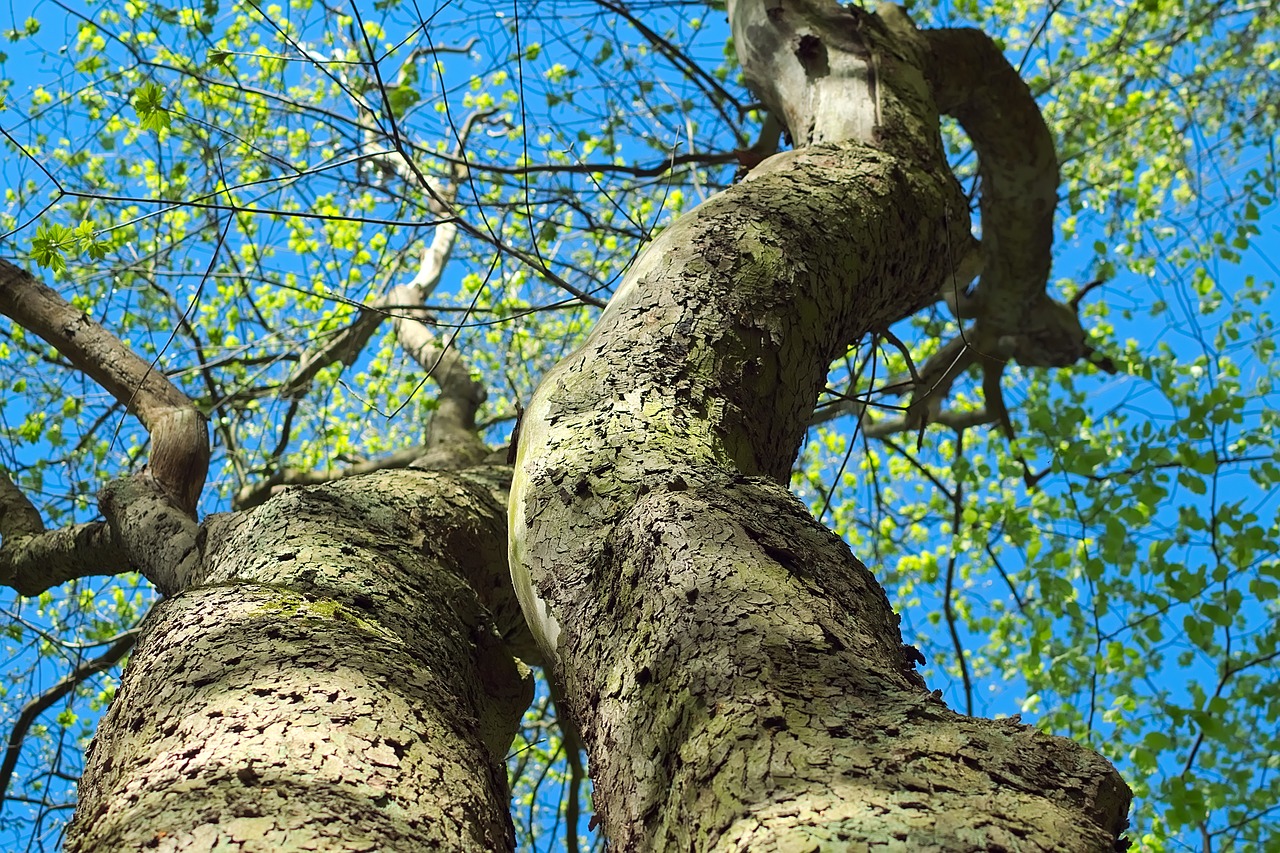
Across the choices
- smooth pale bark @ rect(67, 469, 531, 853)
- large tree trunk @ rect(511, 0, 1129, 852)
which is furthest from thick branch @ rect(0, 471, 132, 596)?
large tree trunk @ rect(511, 0, 1129, 852)

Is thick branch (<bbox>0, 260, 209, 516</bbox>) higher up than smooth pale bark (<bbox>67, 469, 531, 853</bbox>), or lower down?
higher up

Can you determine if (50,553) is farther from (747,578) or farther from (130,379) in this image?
(747,578)

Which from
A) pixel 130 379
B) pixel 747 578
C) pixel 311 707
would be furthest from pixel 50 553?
pixel 747 578

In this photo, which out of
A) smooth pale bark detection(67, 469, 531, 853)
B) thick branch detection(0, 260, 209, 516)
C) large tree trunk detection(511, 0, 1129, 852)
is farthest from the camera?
thick branch detection(0, 260, 209, 516)

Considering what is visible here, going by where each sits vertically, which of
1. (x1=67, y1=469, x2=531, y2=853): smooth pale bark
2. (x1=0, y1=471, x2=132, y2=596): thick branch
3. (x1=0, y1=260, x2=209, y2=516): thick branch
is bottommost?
(x1=67, y1=469, x2=531, y2=853): smooth pale bark

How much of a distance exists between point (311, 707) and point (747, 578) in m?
0.61

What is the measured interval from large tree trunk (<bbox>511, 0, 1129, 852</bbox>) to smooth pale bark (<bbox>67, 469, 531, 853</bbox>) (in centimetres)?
22

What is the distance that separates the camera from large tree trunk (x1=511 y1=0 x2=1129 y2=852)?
1007 millimetres

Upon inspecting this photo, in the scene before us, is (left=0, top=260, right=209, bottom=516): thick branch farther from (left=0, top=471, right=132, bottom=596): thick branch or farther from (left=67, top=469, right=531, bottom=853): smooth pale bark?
(left=67, top=469, right=531, bottom=853): smooth pale bark

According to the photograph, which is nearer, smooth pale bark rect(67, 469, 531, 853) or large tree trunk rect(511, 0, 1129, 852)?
large tree trunk rect(511, 0, 1129, 852)

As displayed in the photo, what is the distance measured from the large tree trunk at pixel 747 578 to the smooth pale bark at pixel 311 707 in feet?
0.72

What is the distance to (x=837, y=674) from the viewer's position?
1.17 m

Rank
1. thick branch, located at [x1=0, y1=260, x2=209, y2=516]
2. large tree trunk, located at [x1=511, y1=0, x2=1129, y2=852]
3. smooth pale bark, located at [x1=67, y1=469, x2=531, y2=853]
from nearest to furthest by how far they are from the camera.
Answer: large tree trunk, located at [x1=511, y1=0, x2=1129, y2=852], smooth pale bark, located at [x1=67, y1=469, x2=531, y2=853], thick branch, located at [x1=0, y1=260, x2=209, y2=516]

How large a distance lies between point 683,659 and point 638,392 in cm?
63
